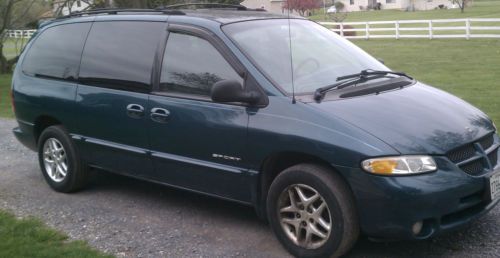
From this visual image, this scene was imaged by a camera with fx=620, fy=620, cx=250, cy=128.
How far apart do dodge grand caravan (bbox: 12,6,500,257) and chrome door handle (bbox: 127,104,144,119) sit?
0.02m

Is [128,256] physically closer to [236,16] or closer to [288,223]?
[288,223]

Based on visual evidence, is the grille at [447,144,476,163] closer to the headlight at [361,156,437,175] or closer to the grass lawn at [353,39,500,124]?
the headlight at [361,156,437,175]

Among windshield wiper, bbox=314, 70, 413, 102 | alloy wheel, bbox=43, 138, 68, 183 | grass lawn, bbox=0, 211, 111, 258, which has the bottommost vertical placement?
grass lawn, bbox=0, 211, 111, 258

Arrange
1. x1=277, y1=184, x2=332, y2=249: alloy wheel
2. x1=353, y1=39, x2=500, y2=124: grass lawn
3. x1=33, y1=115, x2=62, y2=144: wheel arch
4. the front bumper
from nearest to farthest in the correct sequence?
the front bumper < x1=277, y1=184, x2=332, y2=249: alloy wheel < x1=33, y1=115, x2=62, y2=144: wheel arch < x1=353, y1=39, x2=500, y2=124: grass lawn

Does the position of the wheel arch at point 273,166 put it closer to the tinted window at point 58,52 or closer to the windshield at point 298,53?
the windshield at point 298,53

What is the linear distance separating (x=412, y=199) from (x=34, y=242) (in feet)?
9.98

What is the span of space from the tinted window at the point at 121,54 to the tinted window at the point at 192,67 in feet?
0.63

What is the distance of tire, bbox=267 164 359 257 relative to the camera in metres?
4.20

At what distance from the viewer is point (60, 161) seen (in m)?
6.48

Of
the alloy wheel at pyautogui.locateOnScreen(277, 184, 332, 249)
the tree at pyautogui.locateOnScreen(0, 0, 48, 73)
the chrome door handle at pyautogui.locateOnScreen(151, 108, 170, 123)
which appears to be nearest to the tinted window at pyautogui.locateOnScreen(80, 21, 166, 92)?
the chrome door handle at pyautogui.locateOnScreen(151, 108, 170, 123)

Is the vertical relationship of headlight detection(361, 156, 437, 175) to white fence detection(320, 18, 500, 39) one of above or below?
above

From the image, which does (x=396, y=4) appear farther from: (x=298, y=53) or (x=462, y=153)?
Answer: (x=462, y=153)

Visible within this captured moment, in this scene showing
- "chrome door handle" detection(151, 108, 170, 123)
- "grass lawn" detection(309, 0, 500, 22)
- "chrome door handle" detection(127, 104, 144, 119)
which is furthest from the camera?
"grass lawn" detection(309, 0, 500, 22)

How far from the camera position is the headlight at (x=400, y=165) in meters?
4.01
